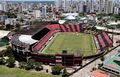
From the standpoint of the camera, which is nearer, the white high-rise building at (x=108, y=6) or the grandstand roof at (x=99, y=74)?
the grandstand roof at (x=99, y=74)

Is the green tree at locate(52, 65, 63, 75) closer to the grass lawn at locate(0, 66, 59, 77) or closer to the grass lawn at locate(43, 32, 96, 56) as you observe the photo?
the grass lawn at locate(0, 66, 59, 77)

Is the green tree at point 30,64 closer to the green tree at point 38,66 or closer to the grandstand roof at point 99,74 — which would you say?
the green tree at point 38,66

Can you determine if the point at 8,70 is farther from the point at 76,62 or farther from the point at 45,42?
the point at 45,42

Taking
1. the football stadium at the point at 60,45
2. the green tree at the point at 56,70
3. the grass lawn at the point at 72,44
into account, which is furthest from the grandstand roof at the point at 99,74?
the grass lawn at the point at 72,44

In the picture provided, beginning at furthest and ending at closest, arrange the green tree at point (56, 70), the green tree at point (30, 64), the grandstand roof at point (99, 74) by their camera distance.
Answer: the green tree at point (30, 64) < the green tree at point (56, 70) < the grandstand roof at point (99, 74)

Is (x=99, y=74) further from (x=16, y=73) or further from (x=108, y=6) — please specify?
(x=108, y=6)

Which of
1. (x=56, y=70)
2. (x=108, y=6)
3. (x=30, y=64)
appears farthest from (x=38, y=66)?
(x=108, y=6)

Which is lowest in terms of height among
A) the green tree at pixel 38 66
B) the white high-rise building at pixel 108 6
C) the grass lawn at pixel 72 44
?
the grass lawn at pixel 72 44

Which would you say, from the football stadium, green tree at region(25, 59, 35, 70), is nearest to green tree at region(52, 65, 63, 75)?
the football stadium
